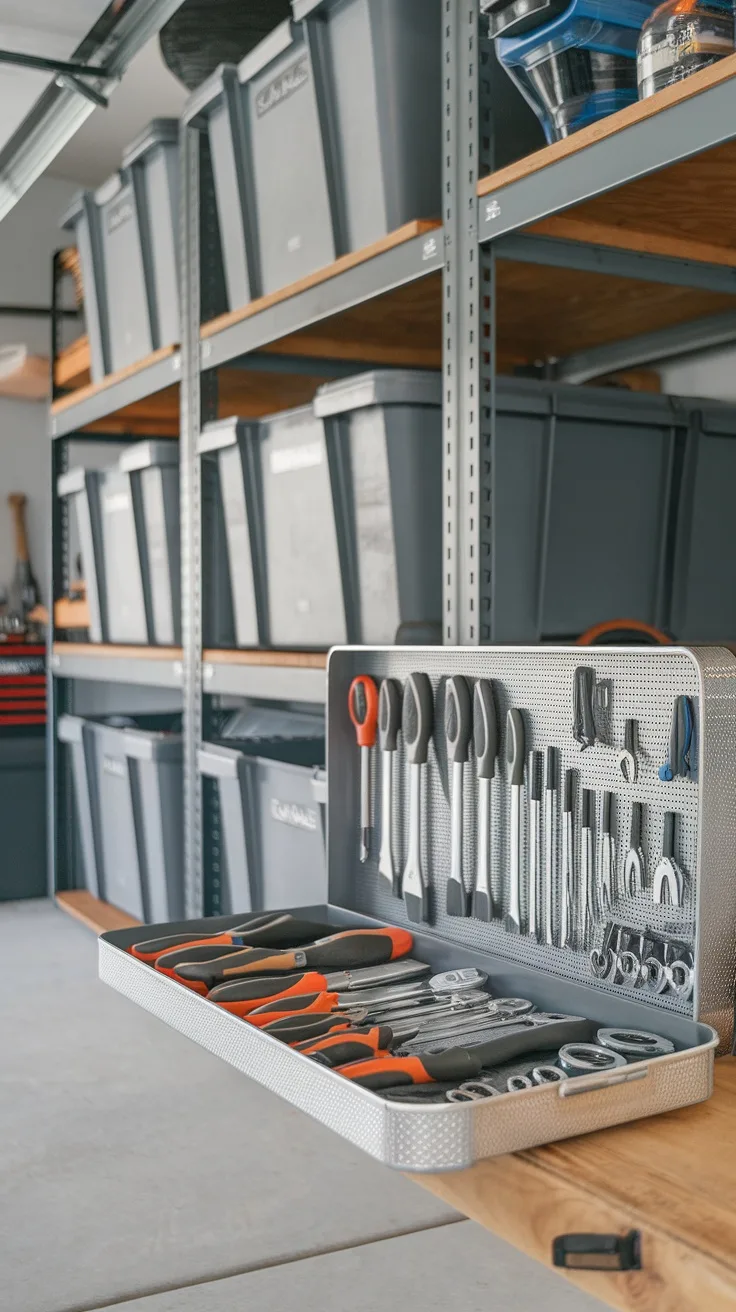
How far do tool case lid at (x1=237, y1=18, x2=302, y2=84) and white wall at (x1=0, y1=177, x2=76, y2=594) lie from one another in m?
3.02

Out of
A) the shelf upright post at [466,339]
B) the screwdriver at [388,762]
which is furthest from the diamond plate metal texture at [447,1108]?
the shelf upright post at [466,339]

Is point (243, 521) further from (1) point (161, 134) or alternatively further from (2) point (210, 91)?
(1) point (161, 134)

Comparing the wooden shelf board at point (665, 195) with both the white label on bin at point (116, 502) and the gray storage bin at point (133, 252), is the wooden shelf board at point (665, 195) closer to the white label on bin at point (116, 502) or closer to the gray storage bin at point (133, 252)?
the gray storage bin at point (133, 252)

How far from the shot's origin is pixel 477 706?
1537 millimetres

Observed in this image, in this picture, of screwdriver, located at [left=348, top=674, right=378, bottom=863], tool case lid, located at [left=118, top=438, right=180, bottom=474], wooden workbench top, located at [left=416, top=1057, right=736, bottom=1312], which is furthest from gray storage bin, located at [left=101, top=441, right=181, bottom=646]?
wooden workbench top, located at [left=416, top=1057, right=736, bottom=1312]

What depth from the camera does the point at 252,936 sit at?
1.46 m

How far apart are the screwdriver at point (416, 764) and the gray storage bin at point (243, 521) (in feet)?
3.12

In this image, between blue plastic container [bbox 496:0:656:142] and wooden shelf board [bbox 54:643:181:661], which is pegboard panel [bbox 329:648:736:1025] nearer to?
blue plastic container [bbox 496:0:656:142]

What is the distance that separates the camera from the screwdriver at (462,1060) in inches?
39.6

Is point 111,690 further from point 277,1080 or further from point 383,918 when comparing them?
point 277,1080

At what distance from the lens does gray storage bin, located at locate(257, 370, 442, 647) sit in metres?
2.08

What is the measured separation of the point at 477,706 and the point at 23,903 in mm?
3171

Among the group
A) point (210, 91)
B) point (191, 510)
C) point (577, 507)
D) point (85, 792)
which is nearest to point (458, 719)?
point (577, 507)

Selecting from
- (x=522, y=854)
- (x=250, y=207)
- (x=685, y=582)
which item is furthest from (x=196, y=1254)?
(x=250, y=207)
